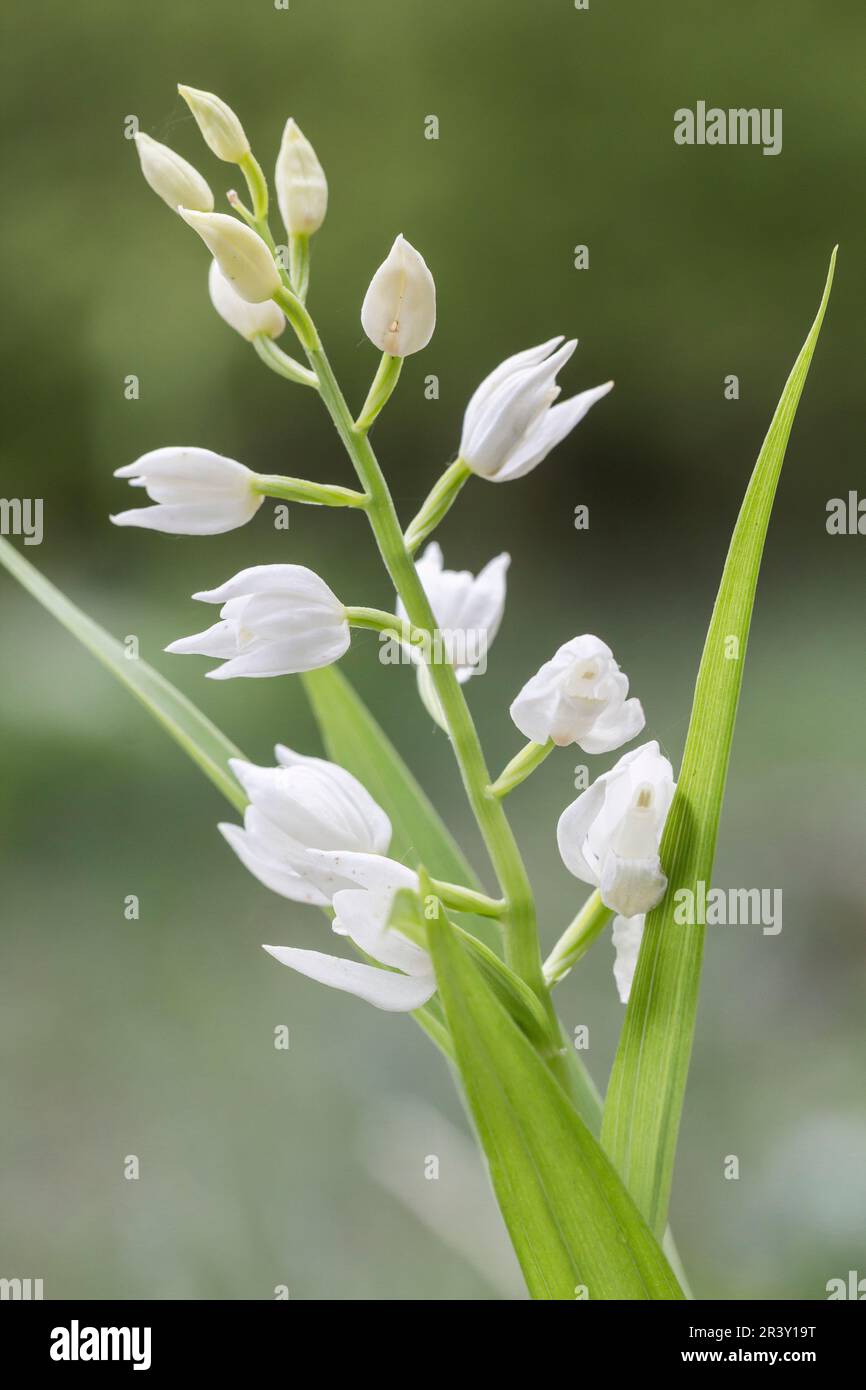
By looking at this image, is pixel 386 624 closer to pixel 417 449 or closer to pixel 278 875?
pixel 278 875

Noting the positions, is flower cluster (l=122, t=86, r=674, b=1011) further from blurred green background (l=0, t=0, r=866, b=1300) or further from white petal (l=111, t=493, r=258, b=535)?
blurred green background (l=0, t=0, r=866, b=1300)

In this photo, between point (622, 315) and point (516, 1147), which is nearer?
point (516, 1147)

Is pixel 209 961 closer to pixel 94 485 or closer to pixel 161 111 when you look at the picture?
pixel 94 485

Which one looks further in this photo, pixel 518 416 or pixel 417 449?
pixel 417 449

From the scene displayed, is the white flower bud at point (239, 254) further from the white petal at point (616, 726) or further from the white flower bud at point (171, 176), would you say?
the white petal at point (616, 726)

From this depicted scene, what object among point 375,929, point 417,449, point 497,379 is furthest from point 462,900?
point 417,449
